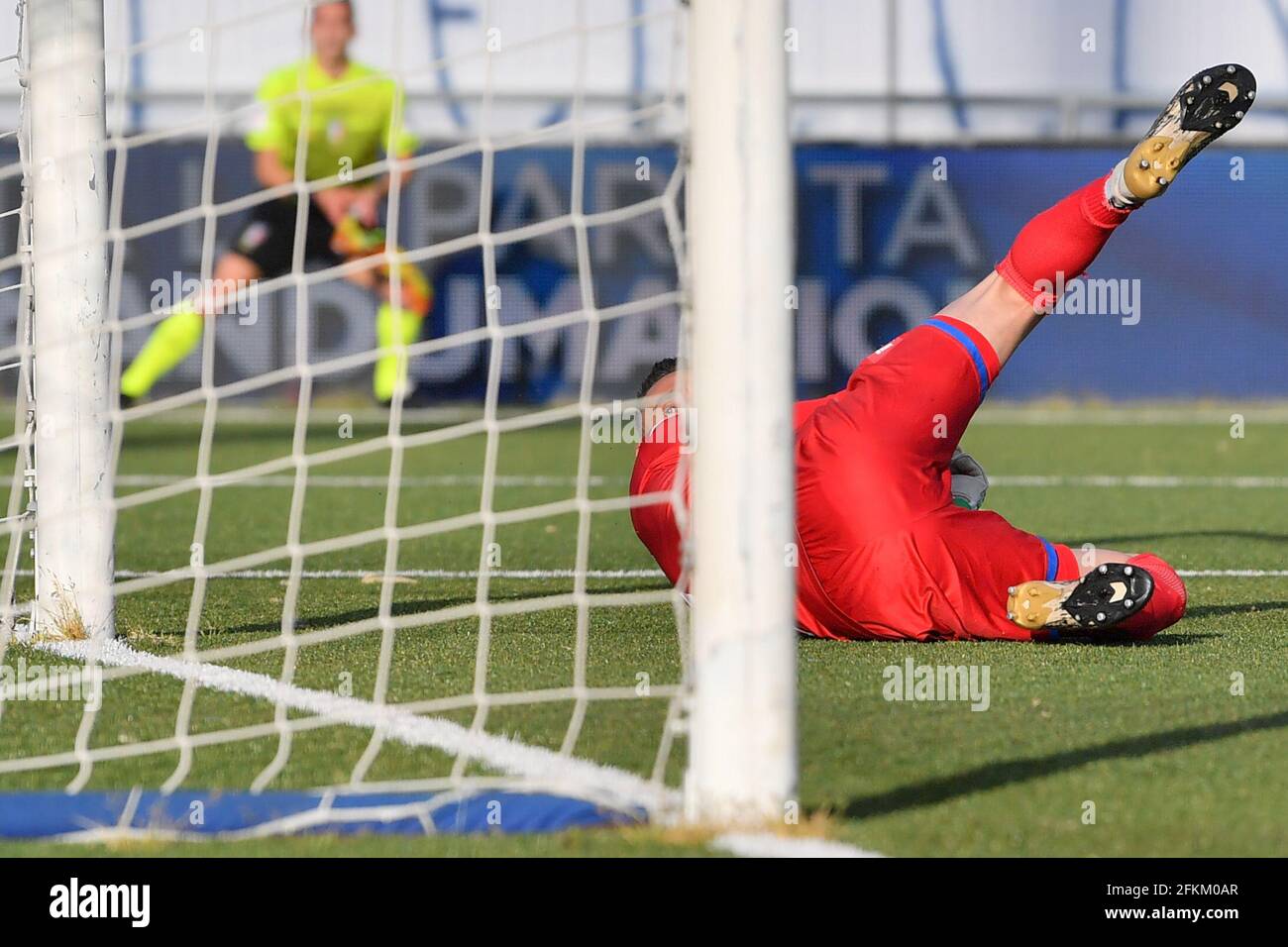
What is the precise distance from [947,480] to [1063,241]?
62cm

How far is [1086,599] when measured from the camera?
12.5 feet

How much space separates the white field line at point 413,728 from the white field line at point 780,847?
0.16 meters

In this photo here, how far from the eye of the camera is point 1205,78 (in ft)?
12.9

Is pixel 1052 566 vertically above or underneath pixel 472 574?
underneath

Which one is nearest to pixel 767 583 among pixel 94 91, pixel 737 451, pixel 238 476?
pixel 737 451

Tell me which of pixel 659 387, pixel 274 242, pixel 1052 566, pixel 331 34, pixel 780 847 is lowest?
pixel 780 847

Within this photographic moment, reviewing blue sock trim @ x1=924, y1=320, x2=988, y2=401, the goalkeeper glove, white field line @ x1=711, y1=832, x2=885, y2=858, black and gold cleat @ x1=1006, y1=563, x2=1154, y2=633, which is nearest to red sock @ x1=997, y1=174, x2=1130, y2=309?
blue sock trim @ x1=924, y1=320, x2=988, y2=401

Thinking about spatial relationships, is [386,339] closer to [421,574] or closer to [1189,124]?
[421,574]

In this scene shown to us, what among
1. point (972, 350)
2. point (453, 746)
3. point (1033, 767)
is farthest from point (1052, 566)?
point (453, 746)

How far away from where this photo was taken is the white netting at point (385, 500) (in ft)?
10.3

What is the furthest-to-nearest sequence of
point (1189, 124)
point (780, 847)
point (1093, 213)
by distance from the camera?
point (1093, 213), point (1189, 124), point (780, 847)

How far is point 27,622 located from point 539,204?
8509 mm

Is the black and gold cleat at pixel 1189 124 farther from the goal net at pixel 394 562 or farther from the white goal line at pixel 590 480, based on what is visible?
the white goal line at pixel 590 480

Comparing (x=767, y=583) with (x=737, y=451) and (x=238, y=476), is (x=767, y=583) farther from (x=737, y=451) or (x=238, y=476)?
A: (x=238, y=476)
